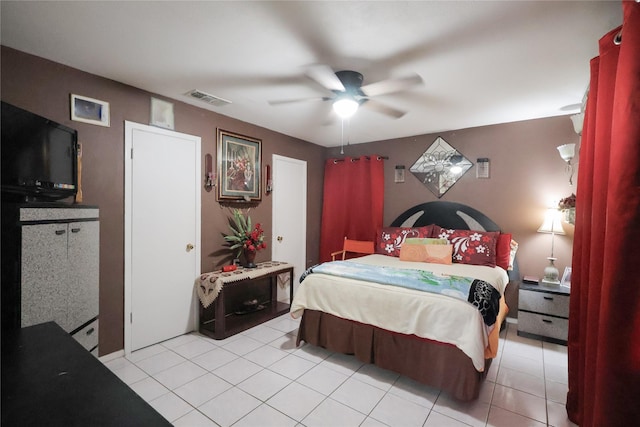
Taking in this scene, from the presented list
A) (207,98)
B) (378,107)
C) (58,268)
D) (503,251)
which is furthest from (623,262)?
(207,98)

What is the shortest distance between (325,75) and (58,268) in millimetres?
2347

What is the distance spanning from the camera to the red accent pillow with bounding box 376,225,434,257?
3879 mm

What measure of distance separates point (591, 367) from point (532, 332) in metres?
2.05

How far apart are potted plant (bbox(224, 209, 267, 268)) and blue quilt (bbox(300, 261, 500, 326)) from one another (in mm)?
929

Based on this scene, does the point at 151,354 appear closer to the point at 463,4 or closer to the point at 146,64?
the point at 146,64

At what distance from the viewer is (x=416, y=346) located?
2.22 m

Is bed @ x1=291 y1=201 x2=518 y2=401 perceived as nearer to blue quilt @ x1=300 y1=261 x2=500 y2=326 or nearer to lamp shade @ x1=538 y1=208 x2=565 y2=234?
A: blue quilt @ x1=300 y1=261 x2=500 y2=326

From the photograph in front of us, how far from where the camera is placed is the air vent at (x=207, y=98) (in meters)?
2.85

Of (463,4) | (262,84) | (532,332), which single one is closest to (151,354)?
(262,84)

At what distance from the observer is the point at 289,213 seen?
4469mm

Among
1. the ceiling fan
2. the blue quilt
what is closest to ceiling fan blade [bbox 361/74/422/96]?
the ceiling fan

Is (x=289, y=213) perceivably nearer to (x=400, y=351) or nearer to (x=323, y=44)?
(x=400, y=351)

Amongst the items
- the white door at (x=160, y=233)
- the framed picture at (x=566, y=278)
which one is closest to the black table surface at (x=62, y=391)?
the white door at (x=160, y=233)

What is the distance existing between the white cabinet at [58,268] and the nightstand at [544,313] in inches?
160
